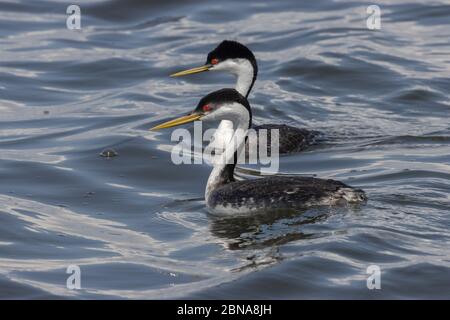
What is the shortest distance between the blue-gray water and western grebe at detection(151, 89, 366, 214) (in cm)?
13

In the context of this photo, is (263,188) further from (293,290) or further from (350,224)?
(293,290)

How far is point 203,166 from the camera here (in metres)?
12.8

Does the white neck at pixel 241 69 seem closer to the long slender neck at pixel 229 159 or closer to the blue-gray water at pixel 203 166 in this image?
the blue-gray water at pixel 203 166

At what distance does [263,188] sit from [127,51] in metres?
8.66

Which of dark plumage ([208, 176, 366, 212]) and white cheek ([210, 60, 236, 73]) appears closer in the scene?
dark plumage ([208, 176, 366, 212])

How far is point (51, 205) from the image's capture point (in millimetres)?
11289

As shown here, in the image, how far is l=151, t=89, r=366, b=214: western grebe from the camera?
10.3 metres

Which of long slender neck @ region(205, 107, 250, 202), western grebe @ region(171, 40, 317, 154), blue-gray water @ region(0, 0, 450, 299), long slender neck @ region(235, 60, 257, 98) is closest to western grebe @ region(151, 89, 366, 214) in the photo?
long slender neck @ region(205, 107, 250, 202)

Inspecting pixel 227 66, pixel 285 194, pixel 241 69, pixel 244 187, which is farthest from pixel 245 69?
pixel 285 194

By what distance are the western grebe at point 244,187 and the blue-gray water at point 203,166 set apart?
4.9 inches

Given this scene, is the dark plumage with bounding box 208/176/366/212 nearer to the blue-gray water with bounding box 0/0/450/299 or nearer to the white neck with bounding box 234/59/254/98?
the blue-gray water with bounding box 0/0/450/299

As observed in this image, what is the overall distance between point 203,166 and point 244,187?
7.21ft

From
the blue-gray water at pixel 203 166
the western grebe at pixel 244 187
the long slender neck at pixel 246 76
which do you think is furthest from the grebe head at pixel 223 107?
the long slender neck at pixel 246 76

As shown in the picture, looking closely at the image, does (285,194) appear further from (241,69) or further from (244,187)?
(241,69)
